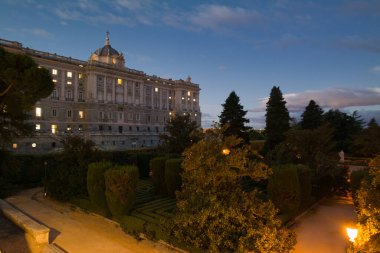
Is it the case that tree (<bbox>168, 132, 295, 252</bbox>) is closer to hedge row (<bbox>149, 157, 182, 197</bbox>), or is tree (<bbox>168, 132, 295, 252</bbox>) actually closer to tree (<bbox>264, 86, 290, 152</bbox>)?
hedge row (<bbox>149, 157, 182, 197</bbox>)

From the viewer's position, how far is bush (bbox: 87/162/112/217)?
57.4 feet

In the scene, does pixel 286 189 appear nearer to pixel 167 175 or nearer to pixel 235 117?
pixel 167 175

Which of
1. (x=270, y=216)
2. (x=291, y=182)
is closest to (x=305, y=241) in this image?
(x=291, y=182)

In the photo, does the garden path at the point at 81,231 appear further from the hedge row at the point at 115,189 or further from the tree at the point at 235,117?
the tree at the point at 235,117

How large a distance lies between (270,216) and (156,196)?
11509 mm

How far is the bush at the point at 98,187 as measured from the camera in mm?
17500

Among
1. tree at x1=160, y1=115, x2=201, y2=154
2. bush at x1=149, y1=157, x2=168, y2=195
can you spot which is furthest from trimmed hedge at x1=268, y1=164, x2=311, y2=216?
tree at x1=160, y1=115, x2=201, y2=154

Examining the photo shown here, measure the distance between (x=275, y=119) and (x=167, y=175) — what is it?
30571mm

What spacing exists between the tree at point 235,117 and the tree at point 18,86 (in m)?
25.8

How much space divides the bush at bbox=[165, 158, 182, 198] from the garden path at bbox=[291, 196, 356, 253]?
309 inches

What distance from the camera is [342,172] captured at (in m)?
25.7

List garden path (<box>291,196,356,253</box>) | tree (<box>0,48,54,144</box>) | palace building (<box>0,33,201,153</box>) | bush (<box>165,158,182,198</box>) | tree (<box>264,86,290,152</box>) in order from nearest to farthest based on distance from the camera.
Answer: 1. garden path (<box>291,196,356,253</box>)
2. bush (<box>165,158,182,198</box>)
3. tree (<box>0,48,54,144</box>)
4. tree (<box>264,86,290,152</box>)
5. palace building (<box>0,33,201,153</box>)

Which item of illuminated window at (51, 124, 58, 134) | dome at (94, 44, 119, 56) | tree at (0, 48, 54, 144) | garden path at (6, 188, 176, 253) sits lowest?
garden path at (6, 188, 176, 253)

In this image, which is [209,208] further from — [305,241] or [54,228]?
[54,228]
